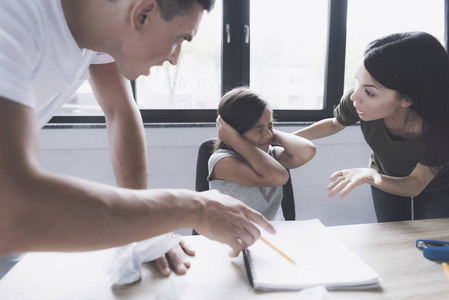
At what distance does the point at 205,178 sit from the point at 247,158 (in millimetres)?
190

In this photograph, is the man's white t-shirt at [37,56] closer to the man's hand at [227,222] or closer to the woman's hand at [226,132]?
the man's hand at [227,222]

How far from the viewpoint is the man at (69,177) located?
0.40m

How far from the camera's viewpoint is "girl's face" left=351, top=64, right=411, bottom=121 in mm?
1199

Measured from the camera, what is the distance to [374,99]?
121cm

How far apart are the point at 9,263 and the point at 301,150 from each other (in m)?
1.14

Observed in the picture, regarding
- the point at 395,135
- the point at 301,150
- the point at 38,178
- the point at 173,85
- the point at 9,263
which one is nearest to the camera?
the point at 38,178

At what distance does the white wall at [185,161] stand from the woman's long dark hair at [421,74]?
91 centimetres

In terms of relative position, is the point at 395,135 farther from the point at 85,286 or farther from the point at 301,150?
the point at 85,286

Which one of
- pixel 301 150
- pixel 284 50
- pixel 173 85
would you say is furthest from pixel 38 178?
pixel 284 50

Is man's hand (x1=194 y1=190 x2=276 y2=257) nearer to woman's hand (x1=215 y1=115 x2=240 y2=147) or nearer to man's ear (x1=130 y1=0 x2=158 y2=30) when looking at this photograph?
man's ear (x1=130 y1=0 x2=158 y2=30)

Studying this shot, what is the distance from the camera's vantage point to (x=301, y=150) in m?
1.50

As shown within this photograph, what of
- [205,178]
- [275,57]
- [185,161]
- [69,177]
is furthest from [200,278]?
[275,57]

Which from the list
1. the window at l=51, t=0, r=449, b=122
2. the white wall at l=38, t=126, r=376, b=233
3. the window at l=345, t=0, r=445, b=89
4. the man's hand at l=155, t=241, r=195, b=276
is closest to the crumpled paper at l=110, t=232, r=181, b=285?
the man's hand at l=155, t=241, r=195, b=276

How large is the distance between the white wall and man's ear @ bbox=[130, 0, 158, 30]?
1.29m
